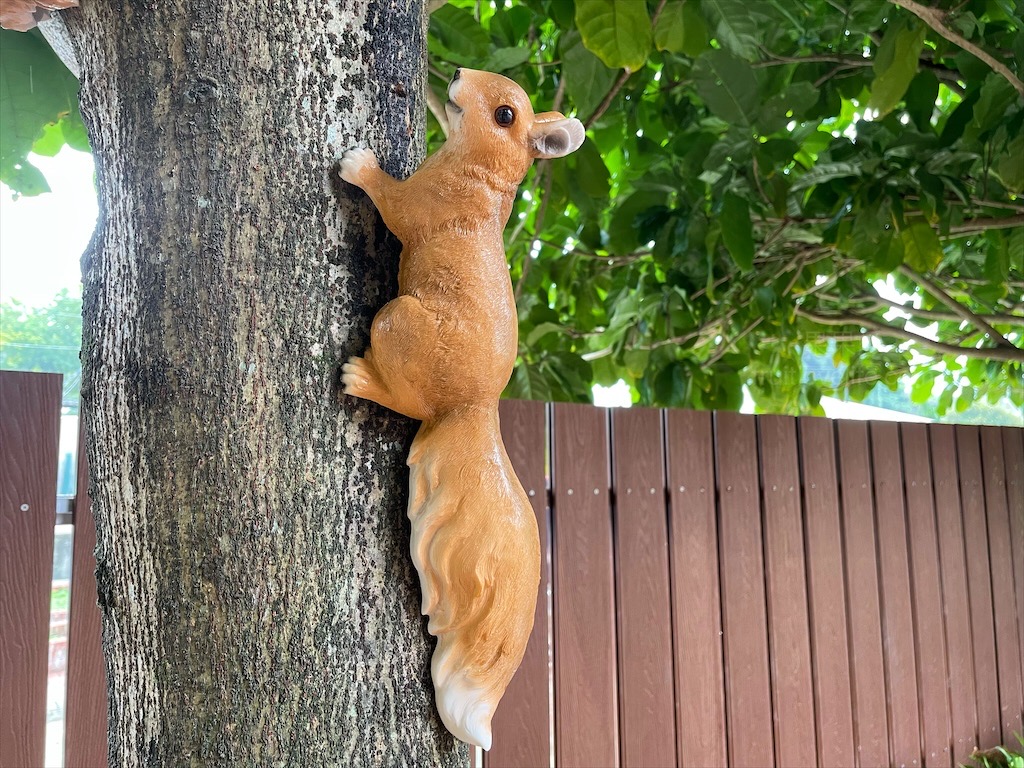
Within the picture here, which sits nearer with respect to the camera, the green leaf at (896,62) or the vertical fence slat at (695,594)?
the green leaf at (896,62)

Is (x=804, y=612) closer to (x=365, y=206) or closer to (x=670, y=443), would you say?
(x=670, y=443)

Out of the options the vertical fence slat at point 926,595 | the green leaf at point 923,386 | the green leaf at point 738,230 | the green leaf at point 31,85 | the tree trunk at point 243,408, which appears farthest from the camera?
the green leaf at point 923,386

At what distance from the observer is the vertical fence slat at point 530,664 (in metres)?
2.21

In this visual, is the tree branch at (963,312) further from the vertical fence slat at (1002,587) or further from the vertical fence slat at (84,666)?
the vertical fence slat at (84,666)

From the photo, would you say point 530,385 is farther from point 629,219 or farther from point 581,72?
point 581,72

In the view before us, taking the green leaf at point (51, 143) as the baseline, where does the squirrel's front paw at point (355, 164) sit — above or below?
below

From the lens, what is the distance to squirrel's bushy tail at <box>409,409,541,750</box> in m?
0.79

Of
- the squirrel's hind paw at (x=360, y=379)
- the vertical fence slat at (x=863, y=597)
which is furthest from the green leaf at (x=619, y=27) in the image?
the vertical fence slat at (x=863, y=597)

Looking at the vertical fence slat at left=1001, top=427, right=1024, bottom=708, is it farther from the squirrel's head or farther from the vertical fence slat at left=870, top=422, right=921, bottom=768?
the squirrel's head

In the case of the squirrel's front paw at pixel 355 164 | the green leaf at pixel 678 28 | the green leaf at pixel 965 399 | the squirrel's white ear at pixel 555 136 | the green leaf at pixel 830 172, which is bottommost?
the squirrel's front paw at pixel 355 164

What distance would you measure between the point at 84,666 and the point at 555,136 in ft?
5.04

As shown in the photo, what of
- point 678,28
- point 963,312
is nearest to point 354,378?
point 678,28

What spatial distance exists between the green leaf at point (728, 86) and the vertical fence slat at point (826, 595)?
52.7 inches

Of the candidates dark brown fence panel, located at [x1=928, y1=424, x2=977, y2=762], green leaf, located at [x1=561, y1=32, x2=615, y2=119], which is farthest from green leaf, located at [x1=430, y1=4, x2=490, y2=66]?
dark brown fence panel, located at [x1=928, y1=424, x2=977, y2=762]
